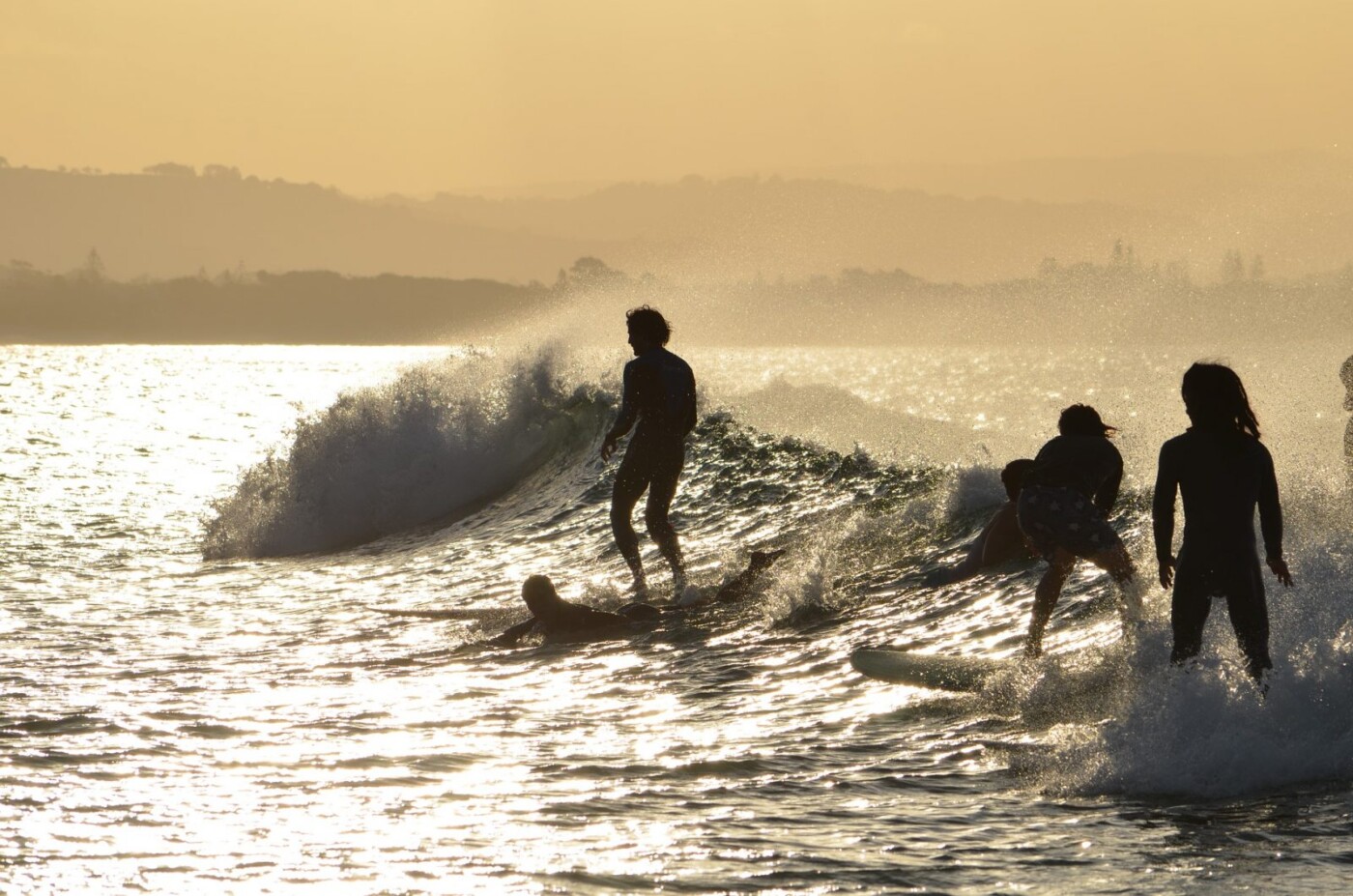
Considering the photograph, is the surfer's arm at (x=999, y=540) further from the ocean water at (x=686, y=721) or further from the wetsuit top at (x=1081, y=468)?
the wetsuit top at (x=1081, y=468)

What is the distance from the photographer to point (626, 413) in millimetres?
10992

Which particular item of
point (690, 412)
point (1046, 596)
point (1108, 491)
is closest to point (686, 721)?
point (1046, 596)

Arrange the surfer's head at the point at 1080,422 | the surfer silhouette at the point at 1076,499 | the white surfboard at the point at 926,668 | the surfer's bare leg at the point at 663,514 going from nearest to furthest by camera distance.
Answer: the surfer silhouette at the point at 1076,499
the surfer's head at the point at 1080,422
the white surfboard at the point at 926,668
the surfer's bare leg at the point at 663,514

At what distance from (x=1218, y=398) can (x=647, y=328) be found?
551 cm

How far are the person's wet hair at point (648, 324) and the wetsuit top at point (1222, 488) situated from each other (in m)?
5.32

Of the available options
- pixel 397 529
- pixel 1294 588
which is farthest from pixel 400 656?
pixel 397 529

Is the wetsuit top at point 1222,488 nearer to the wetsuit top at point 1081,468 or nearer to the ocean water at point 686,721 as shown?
the ocean water at point 686,721

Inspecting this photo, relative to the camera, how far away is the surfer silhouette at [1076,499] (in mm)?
7637

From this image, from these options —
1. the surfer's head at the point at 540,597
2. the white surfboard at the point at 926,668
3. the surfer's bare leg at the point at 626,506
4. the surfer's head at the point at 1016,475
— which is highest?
the surfer's head at the point at 1016,475

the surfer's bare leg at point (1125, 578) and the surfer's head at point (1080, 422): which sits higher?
the surfer's head at point (1080, 422)

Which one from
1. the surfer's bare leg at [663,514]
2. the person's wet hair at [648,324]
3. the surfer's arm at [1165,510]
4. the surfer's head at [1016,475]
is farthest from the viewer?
the surfer's bare leg at [663,514]

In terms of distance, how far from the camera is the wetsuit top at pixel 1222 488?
6180mm

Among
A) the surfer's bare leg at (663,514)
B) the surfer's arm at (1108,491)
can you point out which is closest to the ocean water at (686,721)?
the surfer's bare leg at (663,514)

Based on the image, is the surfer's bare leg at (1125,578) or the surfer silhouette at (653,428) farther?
the surfer silhouette at (653,428)
